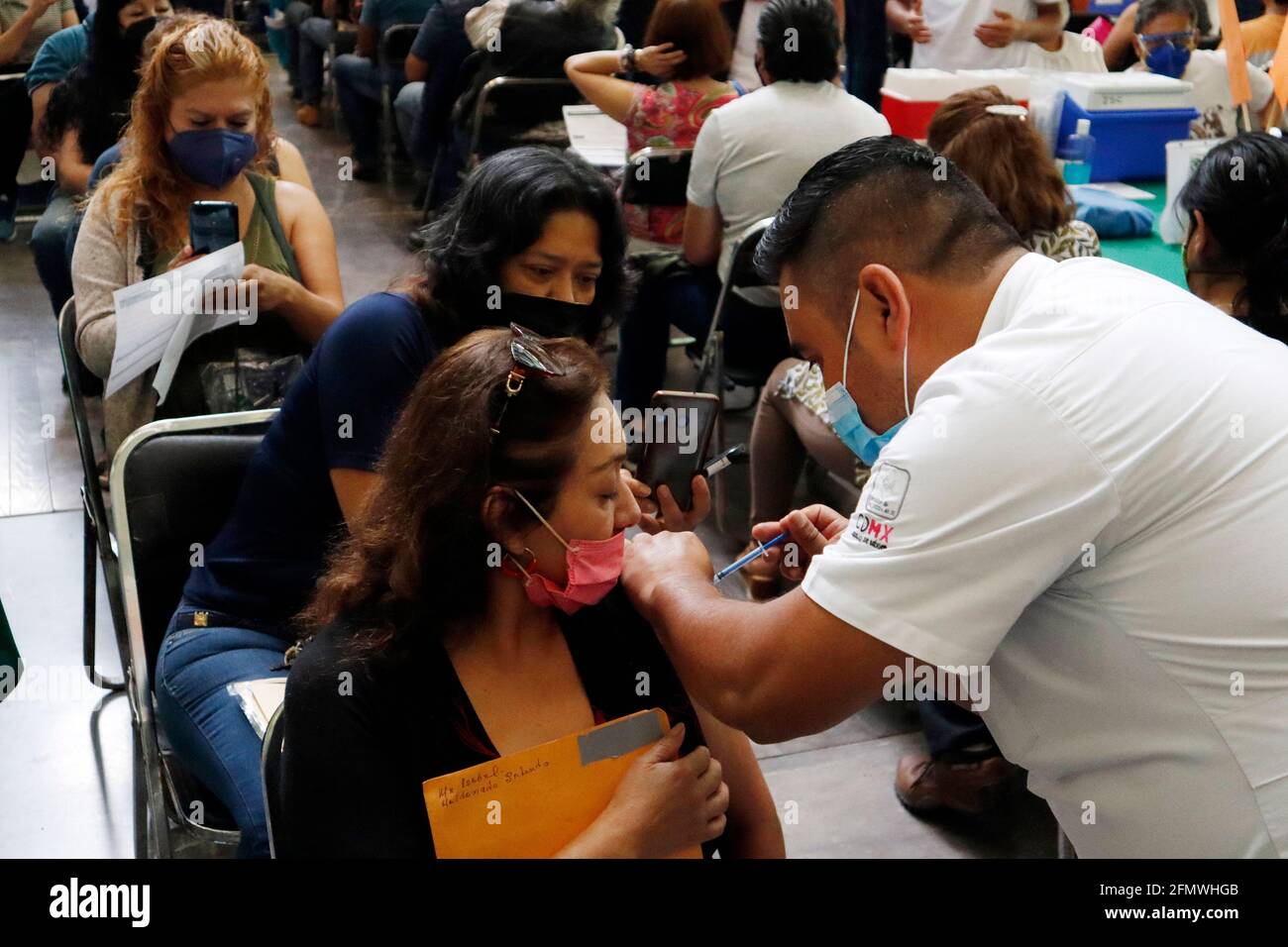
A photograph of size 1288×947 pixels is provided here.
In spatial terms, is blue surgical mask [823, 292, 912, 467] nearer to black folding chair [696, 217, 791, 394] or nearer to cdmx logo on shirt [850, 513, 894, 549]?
cdmx logo on shirt [850, 513, 894, 549]

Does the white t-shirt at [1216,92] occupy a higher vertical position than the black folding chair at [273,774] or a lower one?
higher

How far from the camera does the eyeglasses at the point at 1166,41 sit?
448 centimetres

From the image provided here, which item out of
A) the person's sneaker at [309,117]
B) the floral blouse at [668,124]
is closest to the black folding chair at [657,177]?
the floral blouse at [668,124]

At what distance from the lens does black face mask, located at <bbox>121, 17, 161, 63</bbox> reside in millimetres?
3943

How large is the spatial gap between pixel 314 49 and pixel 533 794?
791 centimetres

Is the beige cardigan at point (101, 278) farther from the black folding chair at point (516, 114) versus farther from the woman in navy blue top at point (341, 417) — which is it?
the black folding chair at point (516, 114)

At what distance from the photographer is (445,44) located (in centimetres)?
596

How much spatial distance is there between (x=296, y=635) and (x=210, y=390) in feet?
2.51

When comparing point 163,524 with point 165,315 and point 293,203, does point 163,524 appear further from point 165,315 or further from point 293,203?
point 293,203

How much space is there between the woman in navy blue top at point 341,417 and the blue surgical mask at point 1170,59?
2.95m

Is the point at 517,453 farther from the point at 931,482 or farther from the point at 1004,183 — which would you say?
the point at 1004,183

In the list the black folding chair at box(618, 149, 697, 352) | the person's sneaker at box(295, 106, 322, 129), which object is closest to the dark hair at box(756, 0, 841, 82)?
the black folding chair at box(618, 149, 697, 352)

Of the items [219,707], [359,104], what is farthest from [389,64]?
[219,707]
